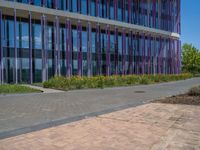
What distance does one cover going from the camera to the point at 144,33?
40406mm

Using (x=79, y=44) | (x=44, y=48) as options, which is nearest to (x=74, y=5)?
(x=79, y=44)

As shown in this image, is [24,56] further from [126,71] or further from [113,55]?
[126,71]

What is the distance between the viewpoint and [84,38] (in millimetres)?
33844

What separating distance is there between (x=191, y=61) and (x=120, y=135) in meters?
60.7

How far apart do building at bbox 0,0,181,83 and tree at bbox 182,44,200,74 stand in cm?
1892

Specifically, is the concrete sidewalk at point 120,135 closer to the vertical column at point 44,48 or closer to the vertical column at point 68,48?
the vertical column at point 44,48

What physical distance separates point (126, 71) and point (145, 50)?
513cm

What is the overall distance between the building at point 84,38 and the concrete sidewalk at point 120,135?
767 inches

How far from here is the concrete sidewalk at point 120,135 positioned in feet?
19.5

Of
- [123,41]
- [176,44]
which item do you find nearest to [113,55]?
[123,41]

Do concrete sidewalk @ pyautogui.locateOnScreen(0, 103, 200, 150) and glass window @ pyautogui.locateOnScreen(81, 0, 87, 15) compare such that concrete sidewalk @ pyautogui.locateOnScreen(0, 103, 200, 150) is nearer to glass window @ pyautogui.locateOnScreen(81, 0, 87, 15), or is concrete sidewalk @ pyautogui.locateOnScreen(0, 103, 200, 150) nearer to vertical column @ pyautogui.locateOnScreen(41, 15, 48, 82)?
vertical column @ pyautogui.locateOnScreen(41, 15, 48, 82)

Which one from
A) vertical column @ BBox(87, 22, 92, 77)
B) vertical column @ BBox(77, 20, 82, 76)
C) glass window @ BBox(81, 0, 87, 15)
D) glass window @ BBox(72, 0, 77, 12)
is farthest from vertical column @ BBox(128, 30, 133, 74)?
glass window @ BBox(72, 0, 77, 12)

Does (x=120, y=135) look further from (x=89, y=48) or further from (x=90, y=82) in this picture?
(x=89, y=48)

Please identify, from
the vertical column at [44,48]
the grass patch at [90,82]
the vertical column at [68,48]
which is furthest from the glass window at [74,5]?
the grass patch at [90,82]
